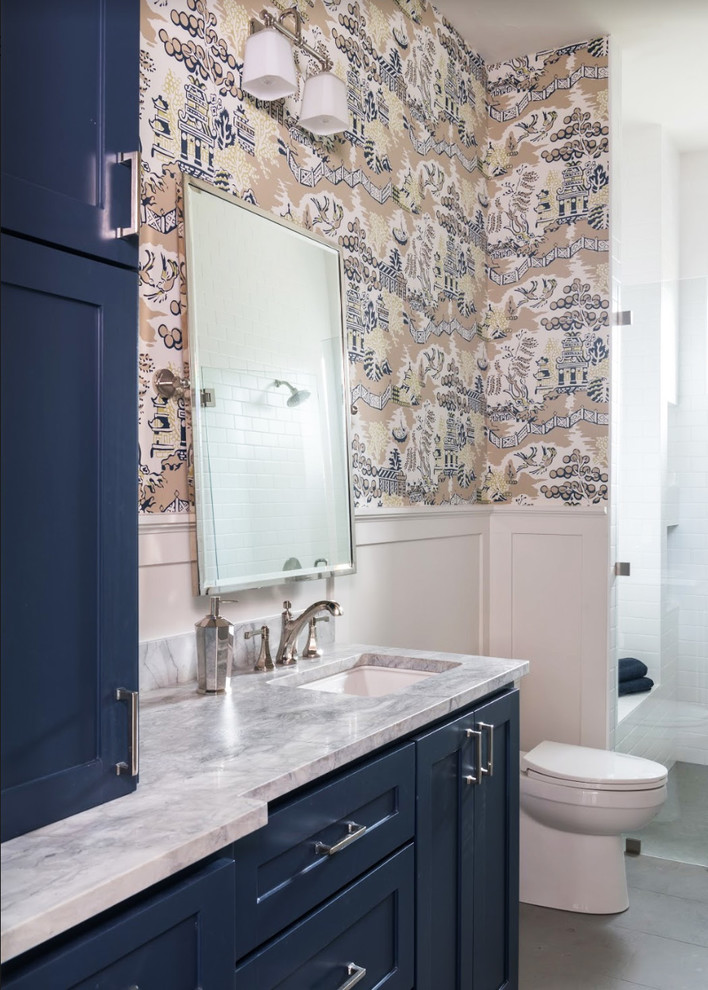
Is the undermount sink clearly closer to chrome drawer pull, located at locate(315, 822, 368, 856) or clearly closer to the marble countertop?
the marble countertop

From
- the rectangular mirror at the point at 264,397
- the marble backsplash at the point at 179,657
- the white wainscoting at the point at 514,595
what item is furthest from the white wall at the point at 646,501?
the marble backsplash at the point at 179,657

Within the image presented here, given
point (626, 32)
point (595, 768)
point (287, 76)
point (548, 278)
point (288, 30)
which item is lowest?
point (595, 768)

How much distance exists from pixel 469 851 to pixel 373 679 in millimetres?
475

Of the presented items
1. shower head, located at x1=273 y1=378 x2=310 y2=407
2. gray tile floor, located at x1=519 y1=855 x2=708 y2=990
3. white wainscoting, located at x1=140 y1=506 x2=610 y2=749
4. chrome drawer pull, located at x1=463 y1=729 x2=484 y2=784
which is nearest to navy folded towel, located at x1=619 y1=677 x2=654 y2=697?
white wainscoting, located at x1=140 y1=506 x2=610 y2=749

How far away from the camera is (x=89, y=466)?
1.09 meters

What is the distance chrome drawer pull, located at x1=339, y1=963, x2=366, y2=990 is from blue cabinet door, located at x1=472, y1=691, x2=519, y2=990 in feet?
1.80

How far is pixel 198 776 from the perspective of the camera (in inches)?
48.2

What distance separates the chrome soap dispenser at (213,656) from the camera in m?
1.74

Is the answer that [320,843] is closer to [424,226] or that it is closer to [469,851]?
[469,851]

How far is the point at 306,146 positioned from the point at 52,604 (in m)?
1.65

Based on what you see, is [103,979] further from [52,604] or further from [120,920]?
[52,604]

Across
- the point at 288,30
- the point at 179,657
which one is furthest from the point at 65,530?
the point at 288,30

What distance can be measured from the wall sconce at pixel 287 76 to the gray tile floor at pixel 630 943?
229 cm

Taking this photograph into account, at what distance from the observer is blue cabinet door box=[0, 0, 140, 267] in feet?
3.29
